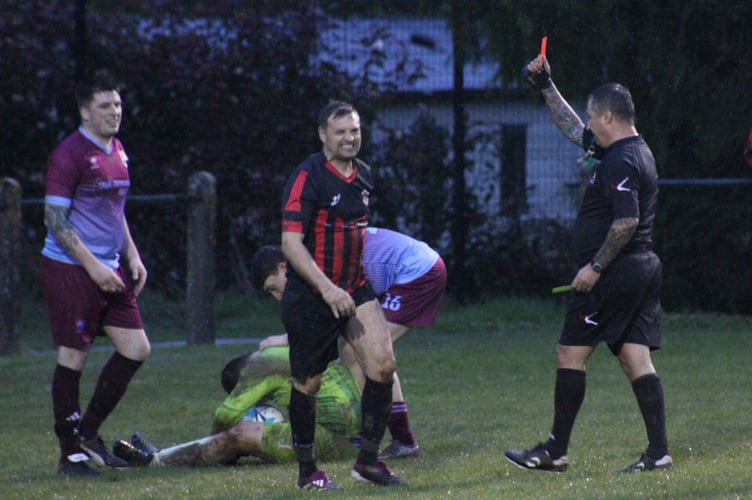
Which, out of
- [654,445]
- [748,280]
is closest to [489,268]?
[748,280]

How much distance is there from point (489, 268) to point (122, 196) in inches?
283

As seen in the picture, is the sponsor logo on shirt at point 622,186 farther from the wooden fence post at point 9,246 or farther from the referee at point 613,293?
the wooden fence post at point 9,246

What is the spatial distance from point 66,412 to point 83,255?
2.63 ft

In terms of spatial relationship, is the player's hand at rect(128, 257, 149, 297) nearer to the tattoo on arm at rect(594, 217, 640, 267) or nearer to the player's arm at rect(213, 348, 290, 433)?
the player's arm at rect(213, 348, 290, 433)

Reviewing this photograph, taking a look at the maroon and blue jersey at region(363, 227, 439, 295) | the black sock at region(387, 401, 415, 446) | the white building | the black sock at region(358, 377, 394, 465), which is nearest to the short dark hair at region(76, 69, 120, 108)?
the maroon and blue jersey at region(363, 227, 439, 295)

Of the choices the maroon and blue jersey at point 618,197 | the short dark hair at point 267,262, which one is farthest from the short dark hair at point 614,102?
the short dark hair at point 267,262

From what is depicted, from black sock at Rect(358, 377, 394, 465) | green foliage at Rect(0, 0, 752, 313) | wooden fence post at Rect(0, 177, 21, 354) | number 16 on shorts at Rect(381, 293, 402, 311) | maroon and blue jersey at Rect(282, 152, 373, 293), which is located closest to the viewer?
maroon and blue jersey at Rect(282, 152, 373, 293)

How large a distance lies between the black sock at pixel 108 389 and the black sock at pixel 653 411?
2.61 meters

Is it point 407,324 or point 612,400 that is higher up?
point 407,324

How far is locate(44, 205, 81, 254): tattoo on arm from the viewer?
6.73 meters

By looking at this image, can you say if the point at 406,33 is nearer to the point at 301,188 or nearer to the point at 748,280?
the point at 748,280

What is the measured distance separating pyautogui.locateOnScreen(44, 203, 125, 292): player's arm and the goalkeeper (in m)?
0.84

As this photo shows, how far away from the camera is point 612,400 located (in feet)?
28.1

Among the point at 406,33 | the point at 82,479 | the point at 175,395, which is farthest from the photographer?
the point at 406,33
